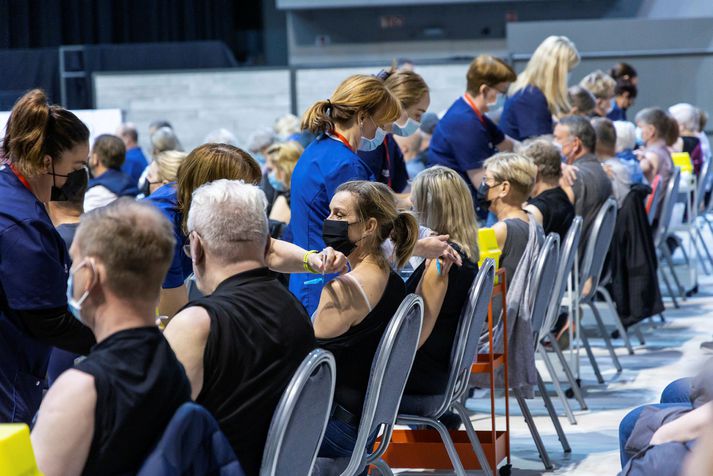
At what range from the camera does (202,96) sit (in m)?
13.1

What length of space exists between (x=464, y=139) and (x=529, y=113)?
3.06 ft

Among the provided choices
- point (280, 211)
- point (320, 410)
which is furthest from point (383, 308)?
point (280, 211)

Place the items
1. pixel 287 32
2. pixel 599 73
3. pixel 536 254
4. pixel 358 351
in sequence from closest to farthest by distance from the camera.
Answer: pixel 358 351 → pixel 536 254 → pixel 599 73 → pixel 287 32

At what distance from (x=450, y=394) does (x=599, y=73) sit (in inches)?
195

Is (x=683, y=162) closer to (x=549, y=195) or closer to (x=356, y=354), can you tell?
(x=549, y=195)

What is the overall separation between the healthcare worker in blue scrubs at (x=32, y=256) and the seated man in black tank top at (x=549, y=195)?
289 cm

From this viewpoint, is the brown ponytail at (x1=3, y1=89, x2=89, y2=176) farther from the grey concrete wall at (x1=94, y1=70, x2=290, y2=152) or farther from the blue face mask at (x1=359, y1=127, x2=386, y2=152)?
the grey concrete wall at (x1=94, y1=70, x2=290, y2=152)


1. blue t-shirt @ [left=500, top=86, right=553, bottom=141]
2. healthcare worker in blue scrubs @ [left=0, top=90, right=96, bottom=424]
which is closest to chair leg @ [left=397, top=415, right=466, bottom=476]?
healthcare worker in blue scrubs @ [left=0, top=90, right=96, bottom=424]

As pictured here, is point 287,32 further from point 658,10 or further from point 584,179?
point 584,179

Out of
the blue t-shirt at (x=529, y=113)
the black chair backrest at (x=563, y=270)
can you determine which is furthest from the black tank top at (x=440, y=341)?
the blue t-shirt at (x=529, y=113)

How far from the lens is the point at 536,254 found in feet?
14.3

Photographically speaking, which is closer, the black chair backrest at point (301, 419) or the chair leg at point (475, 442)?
the black chair backrest at point (301, 419)

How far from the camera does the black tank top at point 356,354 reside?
2.86 metres

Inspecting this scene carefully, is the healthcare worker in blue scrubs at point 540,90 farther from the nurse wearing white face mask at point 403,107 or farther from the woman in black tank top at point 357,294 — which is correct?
the woman in black tank top at point 357,294
